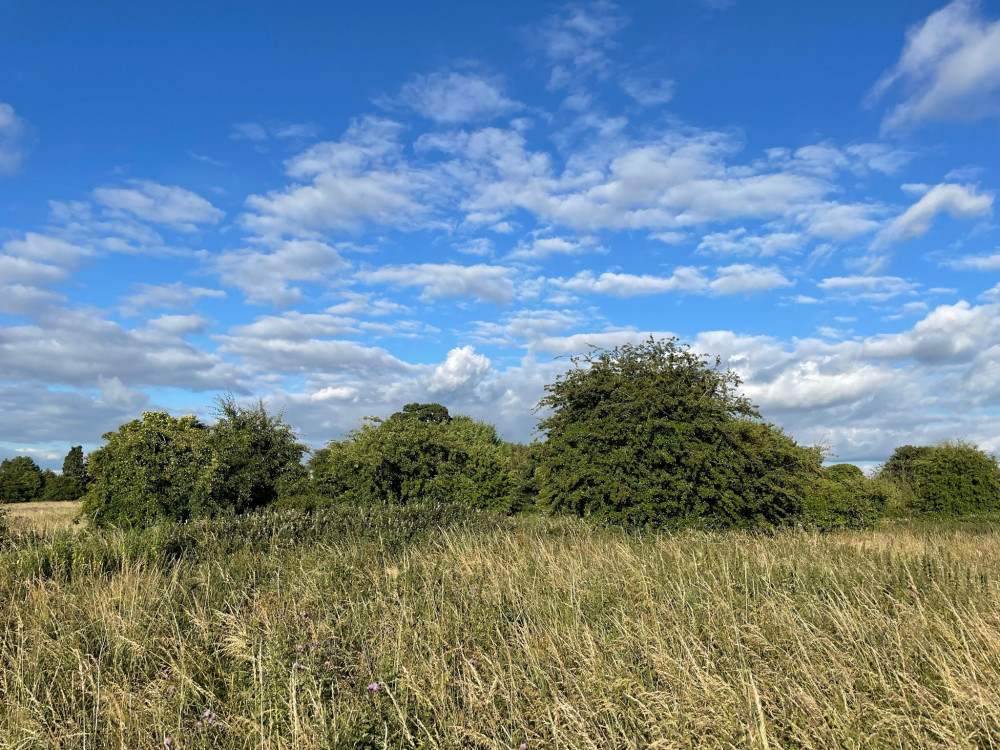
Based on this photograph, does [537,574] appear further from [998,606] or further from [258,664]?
[998,606]

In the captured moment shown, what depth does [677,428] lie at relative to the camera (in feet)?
39.4

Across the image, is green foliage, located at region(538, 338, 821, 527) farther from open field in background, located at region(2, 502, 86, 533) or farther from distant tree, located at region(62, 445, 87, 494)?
distant tree, located at region(62, 445, 87, 494)

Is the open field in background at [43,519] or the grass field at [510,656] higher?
the open field in background at [43,519]

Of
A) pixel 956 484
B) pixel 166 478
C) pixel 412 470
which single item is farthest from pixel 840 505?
pixel 166 478

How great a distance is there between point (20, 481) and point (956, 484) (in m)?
53.8

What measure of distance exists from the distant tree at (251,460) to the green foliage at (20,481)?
31857 mm

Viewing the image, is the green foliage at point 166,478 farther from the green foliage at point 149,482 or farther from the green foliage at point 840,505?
the green foliage at point 840,505

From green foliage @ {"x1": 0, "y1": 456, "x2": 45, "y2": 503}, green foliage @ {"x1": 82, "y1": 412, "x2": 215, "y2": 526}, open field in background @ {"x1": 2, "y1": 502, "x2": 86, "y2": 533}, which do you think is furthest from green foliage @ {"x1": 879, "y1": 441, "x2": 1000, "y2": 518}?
green foliage @ {"x1": 0, "y1": 456, "x2": 45, "y2": 503}

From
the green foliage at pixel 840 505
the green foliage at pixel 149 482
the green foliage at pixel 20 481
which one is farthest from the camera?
the green foliage at pixel 20 481

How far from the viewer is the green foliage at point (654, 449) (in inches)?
467

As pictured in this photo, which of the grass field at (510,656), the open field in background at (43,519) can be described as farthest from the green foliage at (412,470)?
the grass field at (510,656)

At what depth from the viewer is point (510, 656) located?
14.7ft

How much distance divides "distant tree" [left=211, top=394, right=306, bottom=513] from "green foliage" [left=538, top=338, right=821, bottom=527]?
951 centimetres

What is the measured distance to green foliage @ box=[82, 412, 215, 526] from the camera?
15.7 meters
